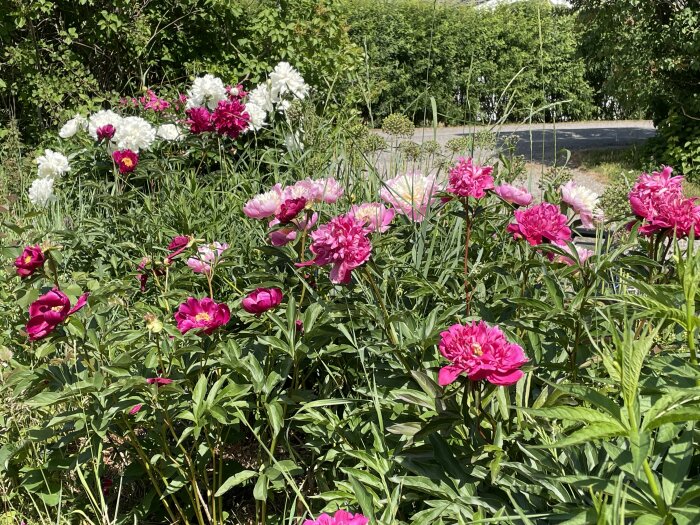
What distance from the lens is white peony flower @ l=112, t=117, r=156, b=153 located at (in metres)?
3.43

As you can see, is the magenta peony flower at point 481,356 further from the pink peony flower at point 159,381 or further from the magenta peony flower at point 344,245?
the pink peony flower at point 159,381

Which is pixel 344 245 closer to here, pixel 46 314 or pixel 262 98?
pixel 46 314

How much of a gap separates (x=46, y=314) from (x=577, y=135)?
45.5 ft

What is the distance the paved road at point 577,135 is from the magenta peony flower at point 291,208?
25.5 ft

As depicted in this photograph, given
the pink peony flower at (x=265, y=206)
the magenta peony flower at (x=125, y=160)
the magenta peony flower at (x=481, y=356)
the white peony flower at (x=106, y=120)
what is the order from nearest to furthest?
the magenta peony flower at (x=481, y=356), the pink peony flower at (x=265, y=206), the magenta peony flower at (x=125, y=160), the white peony flower at (x=106, y=120)

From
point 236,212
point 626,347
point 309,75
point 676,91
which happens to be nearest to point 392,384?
point 626,347

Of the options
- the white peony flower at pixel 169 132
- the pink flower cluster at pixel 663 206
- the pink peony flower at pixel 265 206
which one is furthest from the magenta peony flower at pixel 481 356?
the white peony flower at pixel 169 132

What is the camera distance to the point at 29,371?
1857 mm

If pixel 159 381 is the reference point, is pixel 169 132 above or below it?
above

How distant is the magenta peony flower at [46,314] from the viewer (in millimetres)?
1592

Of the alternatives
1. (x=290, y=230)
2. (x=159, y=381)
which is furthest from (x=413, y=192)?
(x=159, y=381)

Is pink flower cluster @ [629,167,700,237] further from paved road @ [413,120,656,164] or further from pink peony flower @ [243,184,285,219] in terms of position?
paved road @ [413,120,656,164]

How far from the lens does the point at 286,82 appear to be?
360 centimetres

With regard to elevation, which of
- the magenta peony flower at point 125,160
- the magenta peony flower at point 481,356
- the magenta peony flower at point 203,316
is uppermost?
the magenta peony flower at point 125,160
